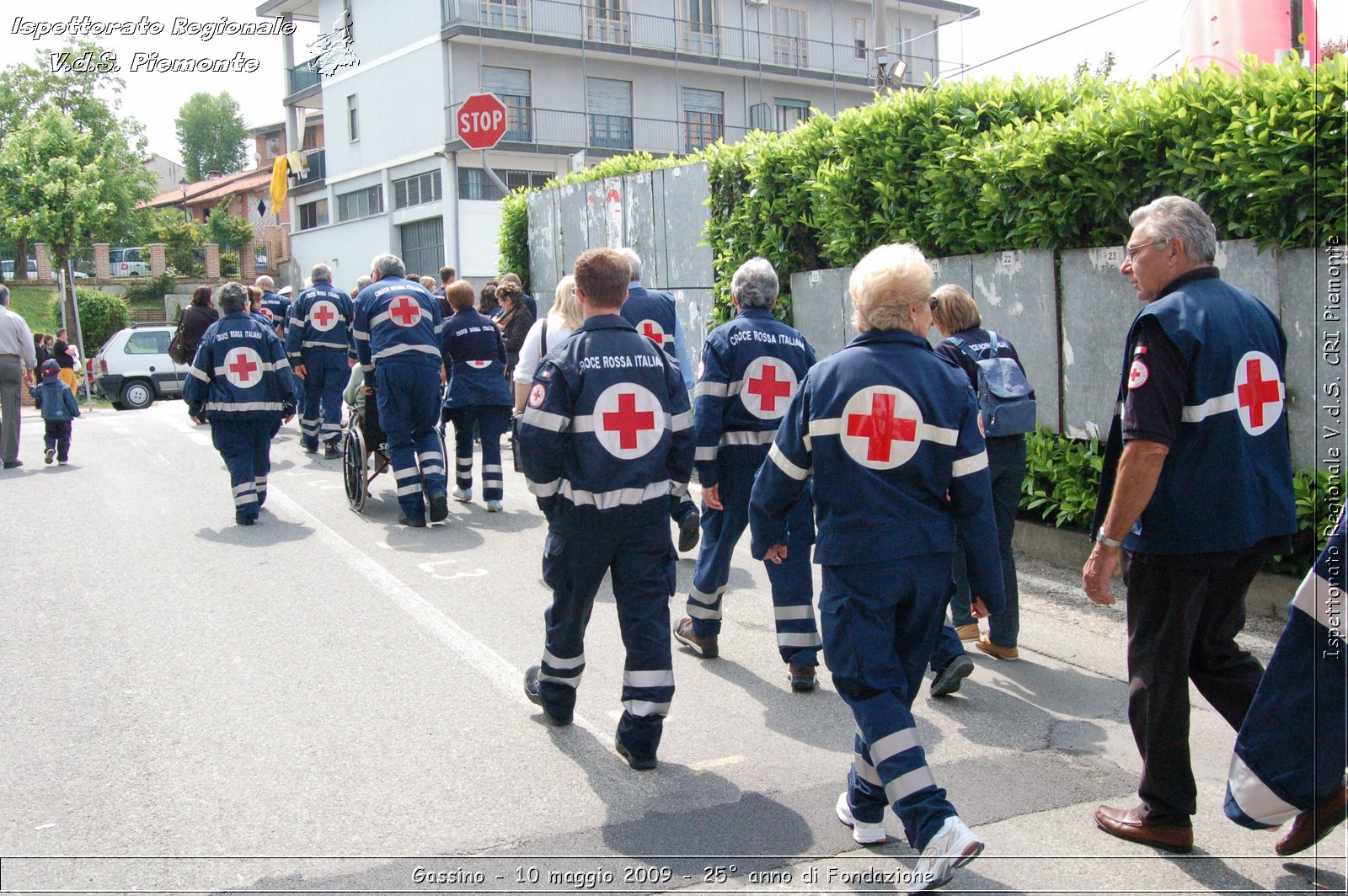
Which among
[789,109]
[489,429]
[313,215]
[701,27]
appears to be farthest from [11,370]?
[789,109]

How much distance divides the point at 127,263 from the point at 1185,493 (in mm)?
49482

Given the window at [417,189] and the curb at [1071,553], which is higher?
the window at [417,189]

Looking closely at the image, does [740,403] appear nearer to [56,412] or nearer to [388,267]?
[388,267]

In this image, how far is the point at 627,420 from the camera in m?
4.62

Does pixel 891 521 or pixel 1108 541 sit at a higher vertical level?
pixel 891 521

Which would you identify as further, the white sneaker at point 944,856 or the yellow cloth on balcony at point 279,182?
the yellow cloth on balcony at point 279,182

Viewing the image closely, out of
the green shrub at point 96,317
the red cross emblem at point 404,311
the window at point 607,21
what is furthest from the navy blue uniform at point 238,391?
the green shrub at point 96,317

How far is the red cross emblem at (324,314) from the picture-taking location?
13.0 m

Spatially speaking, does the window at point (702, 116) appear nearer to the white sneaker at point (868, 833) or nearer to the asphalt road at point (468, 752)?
the asphalt road at point (468, 752)

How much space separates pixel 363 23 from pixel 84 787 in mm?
37813

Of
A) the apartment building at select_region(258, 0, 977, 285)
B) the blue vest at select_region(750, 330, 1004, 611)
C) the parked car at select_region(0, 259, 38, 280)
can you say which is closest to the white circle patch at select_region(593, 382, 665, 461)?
the blue vest at select_region(750, 330, 1004, 611)

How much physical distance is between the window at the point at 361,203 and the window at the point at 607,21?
8578 millimetres

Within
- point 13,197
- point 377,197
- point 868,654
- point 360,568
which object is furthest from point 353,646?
point 377,197

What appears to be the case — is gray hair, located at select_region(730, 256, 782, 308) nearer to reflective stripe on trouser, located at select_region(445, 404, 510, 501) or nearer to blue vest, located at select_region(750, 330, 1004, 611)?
blue vest, located at select_region(750, 330, 1004, 611)
